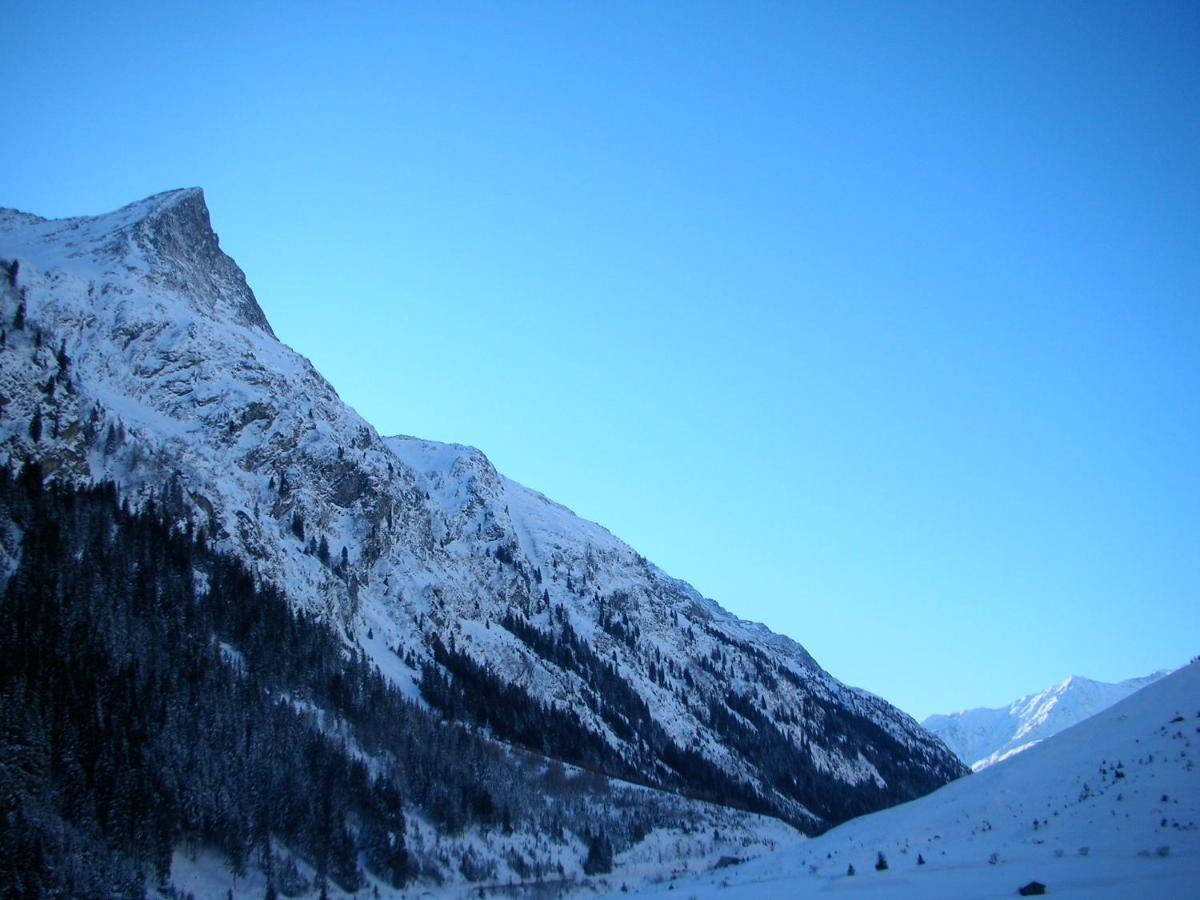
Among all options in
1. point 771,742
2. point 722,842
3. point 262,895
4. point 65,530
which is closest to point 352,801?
point 262,895

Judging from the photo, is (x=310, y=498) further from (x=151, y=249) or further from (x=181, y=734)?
(x=181, y=734)

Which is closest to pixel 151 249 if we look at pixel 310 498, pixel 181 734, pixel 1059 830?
pixel 310 498

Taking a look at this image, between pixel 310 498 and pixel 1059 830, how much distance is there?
112m

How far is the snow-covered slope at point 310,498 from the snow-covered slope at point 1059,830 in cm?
6664

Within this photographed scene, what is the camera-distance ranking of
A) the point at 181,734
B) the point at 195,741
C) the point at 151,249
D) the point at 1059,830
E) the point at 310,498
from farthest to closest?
the point at 151,249
the point at 310,498
the point at 195,741
the point at 181,734
the point at 1059,830

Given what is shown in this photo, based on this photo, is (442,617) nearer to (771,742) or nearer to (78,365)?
(78,365)

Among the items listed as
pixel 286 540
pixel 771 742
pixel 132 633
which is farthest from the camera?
pixel 771 742

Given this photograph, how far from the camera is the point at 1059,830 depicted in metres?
33.1

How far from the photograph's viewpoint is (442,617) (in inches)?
5586

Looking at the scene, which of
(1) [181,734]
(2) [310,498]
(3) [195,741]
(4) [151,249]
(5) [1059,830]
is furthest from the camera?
(4) [151,249]

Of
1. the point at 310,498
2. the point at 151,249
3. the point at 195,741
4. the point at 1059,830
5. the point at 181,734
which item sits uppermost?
the point at 151,249

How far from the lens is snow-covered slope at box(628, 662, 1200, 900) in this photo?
25031mm

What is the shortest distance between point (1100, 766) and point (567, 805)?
247 ft

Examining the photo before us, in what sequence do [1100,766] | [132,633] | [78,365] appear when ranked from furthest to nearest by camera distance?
[78,365] → [132,633] → [1100,766]
